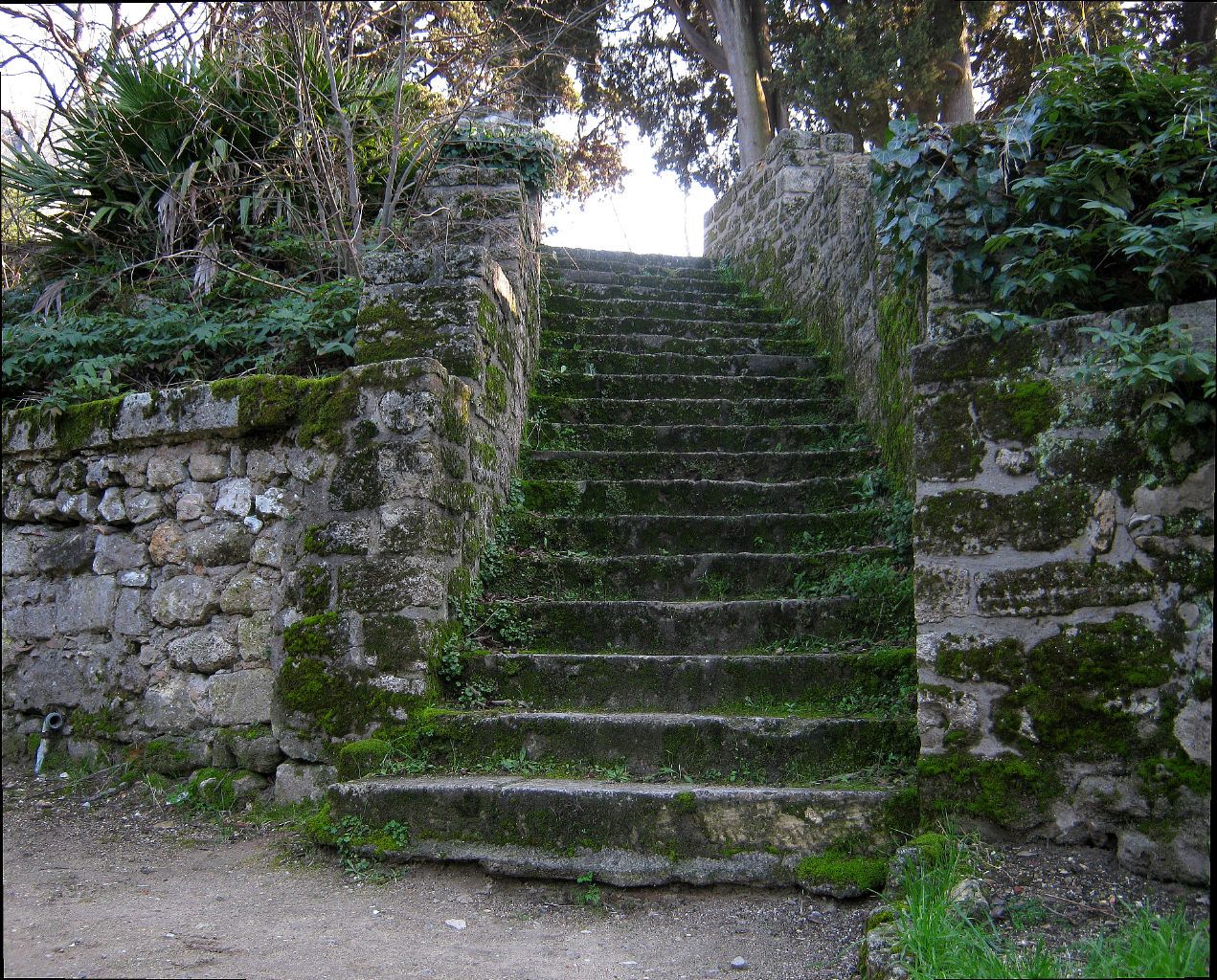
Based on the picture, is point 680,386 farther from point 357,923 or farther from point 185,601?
point 357,923

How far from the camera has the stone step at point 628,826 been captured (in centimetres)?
268

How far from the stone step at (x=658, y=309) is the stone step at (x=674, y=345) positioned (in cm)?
46

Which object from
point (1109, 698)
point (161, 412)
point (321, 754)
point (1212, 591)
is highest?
point (161, 412)

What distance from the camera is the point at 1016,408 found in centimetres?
263

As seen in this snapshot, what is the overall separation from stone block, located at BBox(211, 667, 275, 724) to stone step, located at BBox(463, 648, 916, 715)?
0.87 metres

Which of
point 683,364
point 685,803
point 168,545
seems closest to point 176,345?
point 168,545

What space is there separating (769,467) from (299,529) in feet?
8.38

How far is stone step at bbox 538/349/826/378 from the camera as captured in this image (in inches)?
225

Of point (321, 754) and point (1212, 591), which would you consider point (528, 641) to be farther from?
point (1212, 591)

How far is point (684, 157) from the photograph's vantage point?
12906 mm

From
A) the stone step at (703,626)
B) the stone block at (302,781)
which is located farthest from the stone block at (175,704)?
the stone step at (703,626)

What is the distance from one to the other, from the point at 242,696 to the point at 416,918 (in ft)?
4.70

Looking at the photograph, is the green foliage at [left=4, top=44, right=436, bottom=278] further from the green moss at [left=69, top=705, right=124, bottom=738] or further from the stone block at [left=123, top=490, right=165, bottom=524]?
the green moss at [left=69, top=705, right=124, bottom=738]

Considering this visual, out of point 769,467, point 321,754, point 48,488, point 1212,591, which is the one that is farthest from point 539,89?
point 1212,591
